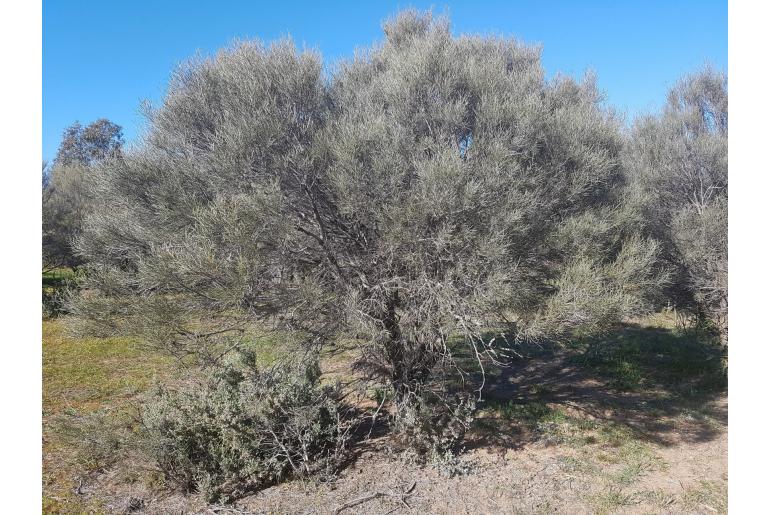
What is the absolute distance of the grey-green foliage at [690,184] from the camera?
6566 millimetres

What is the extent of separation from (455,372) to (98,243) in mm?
4615

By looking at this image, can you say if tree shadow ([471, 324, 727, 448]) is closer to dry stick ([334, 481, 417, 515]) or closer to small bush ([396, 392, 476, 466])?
small bush ([396, 392, 476, 466])

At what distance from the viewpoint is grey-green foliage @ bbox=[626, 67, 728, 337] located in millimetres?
6566

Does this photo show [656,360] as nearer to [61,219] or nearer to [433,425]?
[433,425]

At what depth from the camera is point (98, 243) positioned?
5.18 metres

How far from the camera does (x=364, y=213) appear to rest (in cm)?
433

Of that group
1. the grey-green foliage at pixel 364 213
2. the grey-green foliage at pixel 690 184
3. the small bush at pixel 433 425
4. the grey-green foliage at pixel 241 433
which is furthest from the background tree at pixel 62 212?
the grey-green foliage at pixel 690 184

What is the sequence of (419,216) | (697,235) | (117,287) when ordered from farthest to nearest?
1. (697,235)
2. (117,287)
3. (419,216)

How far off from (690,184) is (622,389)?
3.28 m

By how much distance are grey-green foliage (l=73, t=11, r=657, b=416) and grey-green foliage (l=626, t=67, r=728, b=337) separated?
4.78 feet

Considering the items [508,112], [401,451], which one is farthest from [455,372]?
[508,112]

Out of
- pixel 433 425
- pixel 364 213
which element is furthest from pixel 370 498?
pixel 364 213

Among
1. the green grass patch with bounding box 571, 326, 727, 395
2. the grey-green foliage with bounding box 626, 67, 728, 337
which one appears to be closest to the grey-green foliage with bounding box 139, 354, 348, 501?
the grey-green foliage with bounding box 626, 67, 728, 337

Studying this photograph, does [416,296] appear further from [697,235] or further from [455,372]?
[697,235]
